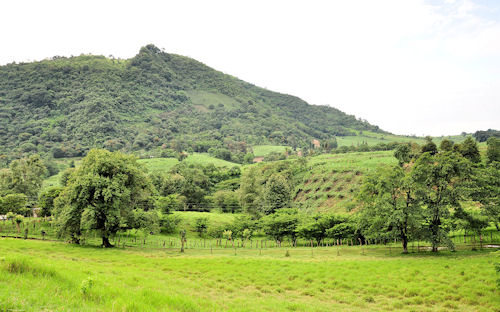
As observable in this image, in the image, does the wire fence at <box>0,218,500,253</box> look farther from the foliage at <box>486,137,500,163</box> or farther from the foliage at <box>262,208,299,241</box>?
the foliage at <box>486,137,500,163</box>

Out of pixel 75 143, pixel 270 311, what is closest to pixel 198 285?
pixel 270 311

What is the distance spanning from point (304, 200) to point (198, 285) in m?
69.1

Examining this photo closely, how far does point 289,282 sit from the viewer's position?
23.5m

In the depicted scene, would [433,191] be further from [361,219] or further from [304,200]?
[304,200]

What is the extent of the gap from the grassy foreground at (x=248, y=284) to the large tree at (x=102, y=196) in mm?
5042

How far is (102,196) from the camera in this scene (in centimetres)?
3841

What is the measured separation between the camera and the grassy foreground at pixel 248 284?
380 inches

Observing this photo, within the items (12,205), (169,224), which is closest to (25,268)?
(169,224)

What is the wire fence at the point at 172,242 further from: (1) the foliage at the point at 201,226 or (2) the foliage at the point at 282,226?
(1) the foliage at the point at 201,226

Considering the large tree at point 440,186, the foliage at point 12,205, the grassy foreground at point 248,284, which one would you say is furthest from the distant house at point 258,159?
the grassy foreground at point 248,284

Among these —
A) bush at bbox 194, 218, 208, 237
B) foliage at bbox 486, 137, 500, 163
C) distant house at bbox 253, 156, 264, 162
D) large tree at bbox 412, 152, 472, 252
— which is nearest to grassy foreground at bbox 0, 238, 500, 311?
large tree at bbox 412, 152, 472, 252

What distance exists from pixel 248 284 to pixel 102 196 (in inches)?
983

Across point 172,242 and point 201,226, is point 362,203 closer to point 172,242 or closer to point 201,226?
point 172,242

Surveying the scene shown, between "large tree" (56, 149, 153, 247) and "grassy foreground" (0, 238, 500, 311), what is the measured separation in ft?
16.5
